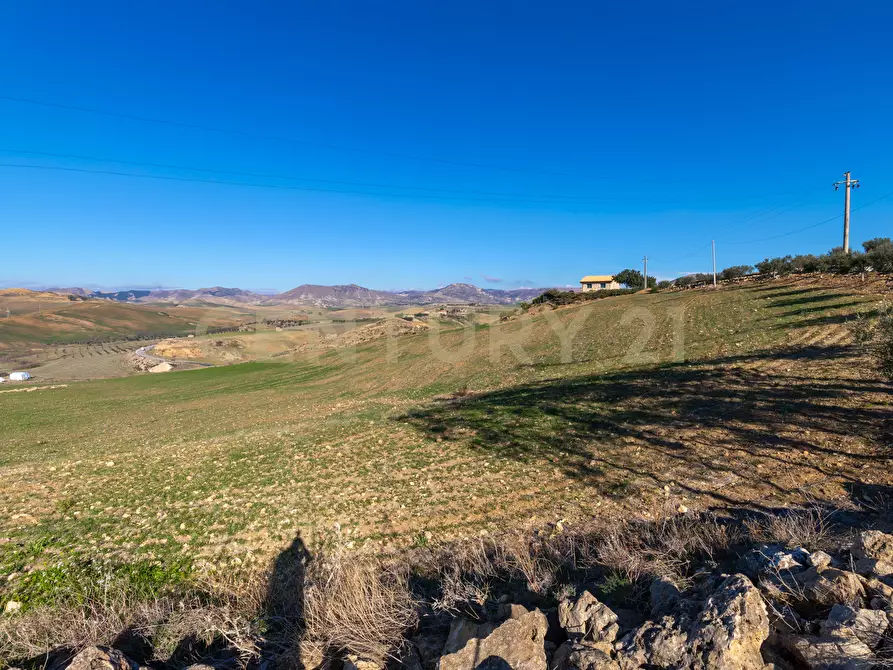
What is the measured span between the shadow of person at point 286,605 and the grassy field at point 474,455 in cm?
59

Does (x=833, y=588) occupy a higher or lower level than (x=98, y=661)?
higher

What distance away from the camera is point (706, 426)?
12039 millimetres

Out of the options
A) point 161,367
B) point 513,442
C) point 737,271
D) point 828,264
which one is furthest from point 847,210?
point 161,367

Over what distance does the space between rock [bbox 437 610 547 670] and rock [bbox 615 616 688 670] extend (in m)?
0.71

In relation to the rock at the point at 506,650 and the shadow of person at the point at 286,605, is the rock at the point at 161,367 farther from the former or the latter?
the rock at the point at 506,650

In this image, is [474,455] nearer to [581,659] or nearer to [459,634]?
[459,634]

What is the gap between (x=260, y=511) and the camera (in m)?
9.90

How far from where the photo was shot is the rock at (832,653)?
2.96 metres

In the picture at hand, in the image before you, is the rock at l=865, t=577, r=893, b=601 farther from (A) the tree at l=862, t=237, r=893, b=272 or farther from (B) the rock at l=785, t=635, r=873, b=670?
(A) the tree at l=862, t=237, r=893, b=272

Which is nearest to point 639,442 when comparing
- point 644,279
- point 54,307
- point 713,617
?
point 713,617

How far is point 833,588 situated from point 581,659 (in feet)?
7.73

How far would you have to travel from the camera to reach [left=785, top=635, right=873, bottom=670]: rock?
2.96 meters

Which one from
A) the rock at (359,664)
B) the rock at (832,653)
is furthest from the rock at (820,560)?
the rock at (359,664)

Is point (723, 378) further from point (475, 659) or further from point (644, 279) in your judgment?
point (644, 279)
